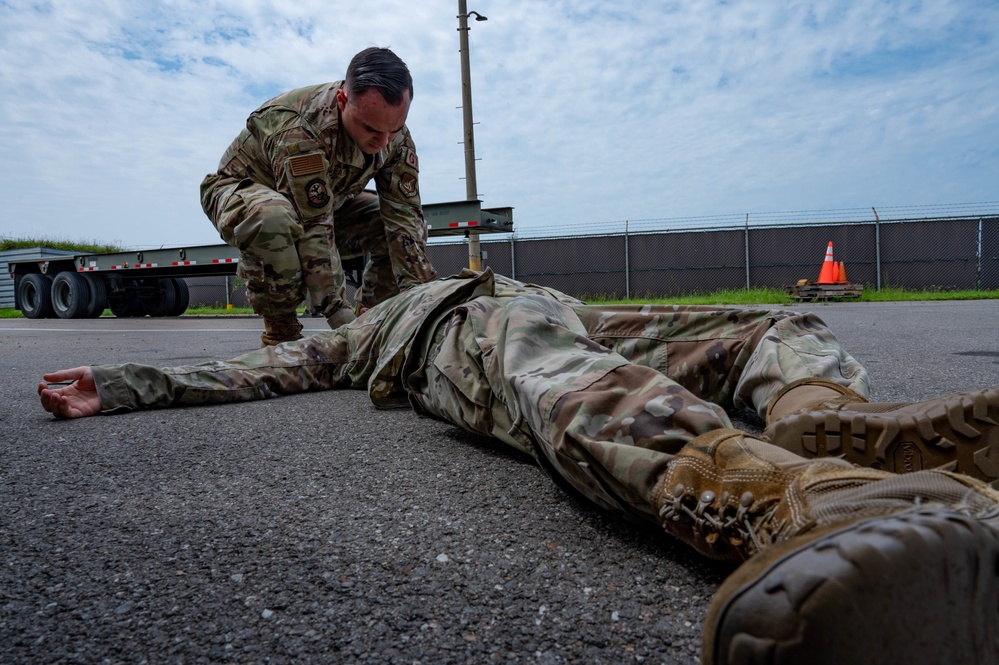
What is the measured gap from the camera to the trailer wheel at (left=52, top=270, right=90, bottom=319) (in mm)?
10711

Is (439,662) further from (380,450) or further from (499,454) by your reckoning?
(380,450)

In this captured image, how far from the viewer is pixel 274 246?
3.55 meters

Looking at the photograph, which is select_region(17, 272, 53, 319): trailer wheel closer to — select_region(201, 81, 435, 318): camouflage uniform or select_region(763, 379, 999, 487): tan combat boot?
select_region(201, 81, 435, 318): camouflage uniform

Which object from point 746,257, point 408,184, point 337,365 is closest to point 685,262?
point 746,257

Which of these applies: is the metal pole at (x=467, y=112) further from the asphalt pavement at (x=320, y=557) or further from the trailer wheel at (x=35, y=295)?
the asphalt pavement at (x=320, y=557)

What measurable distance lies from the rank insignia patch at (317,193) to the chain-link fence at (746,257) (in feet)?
34.1

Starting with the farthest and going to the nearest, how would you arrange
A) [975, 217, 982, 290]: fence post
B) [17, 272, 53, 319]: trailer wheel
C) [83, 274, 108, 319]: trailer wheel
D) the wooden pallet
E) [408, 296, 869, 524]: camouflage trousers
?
[975, 217, 982, 290]: fence post → the wooden pallet → [17, 272, 53, 319]: trailer wheel → [83, 274, 108, 319]: trailer wheel → [408, 296, 869, 524]: camouflage trousers

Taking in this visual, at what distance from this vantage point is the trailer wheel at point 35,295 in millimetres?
11086

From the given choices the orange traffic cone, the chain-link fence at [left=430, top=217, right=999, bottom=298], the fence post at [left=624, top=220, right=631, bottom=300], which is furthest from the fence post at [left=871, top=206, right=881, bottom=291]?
the fence post at [left=624, top=220, right=631, bottom=300]

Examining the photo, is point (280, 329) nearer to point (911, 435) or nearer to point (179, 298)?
point (911, 435)

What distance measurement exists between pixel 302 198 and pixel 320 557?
2.92m

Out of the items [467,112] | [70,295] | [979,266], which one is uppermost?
[467,112]

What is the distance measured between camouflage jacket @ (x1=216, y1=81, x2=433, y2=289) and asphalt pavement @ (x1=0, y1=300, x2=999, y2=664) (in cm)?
201

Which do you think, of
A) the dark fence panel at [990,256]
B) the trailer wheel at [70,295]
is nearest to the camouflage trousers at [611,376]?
the trailer wheel at [70,295]
